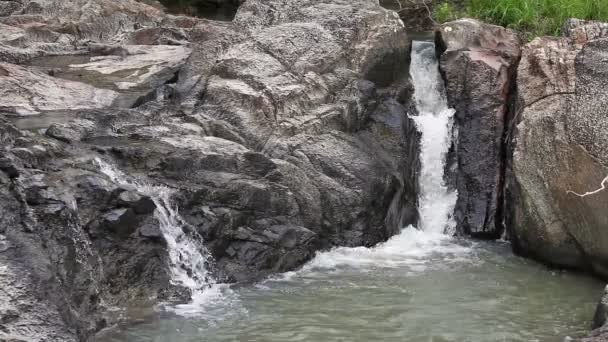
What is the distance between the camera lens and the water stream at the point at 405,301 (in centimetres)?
685

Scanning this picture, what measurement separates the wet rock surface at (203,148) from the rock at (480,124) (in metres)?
0.69

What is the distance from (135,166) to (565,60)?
17.4 feet

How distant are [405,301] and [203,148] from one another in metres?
2.78

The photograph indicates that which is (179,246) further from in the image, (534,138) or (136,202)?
(534,138)

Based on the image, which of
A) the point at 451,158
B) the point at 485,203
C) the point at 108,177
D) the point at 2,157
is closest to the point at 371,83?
the point at 451,158

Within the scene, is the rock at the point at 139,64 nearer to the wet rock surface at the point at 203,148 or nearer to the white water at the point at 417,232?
the wet rock surface at the point at 203,148

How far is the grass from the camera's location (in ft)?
40.2

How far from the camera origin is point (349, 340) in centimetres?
668

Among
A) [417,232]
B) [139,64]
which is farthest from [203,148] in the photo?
[417,232]

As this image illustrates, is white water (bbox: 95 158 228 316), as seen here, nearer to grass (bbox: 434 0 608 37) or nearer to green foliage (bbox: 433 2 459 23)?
grass (bbox: 434 0 608 37)

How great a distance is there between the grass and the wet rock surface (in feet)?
7.75

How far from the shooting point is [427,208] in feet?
34.8

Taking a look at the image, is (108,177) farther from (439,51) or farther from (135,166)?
(439,51)

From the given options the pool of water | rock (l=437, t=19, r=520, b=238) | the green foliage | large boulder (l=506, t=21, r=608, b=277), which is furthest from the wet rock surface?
the green foliage
